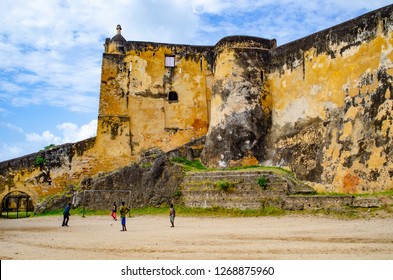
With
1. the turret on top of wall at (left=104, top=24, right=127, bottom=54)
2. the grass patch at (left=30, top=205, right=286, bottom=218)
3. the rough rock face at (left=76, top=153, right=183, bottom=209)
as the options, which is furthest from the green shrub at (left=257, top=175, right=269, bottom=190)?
the turret on top of wall at (left=104, top=24, right=127, bottom=54)

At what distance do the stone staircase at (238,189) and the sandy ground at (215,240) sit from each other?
1304 mm

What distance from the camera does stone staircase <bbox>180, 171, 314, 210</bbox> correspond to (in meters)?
16.8

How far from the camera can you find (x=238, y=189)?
17.5 metres

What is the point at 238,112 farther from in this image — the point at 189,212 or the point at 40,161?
the point at 40,161

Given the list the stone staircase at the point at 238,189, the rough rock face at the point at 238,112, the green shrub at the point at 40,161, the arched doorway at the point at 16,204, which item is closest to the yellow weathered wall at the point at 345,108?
the rough rock face at the point at 238,112

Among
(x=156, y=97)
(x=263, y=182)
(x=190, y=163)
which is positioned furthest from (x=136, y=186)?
(x=156, y=97)

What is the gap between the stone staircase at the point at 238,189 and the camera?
55.2ft

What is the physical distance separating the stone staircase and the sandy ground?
1.30 metres

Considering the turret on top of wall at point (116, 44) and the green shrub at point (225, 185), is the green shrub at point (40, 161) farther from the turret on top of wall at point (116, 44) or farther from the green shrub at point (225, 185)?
the green shrub at point (225, 185)

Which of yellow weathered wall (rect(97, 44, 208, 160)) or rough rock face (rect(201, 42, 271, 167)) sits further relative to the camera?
yellow weathered wall (rect(97, 44, 208, 160))

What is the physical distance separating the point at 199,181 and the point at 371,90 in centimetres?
741

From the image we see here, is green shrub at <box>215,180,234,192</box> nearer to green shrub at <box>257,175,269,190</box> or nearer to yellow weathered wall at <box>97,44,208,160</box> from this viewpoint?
green shrub at <box>257,175,269,190</box>

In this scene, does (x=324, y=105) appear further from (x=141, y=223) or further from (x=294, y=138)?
(x=141, y=223)
